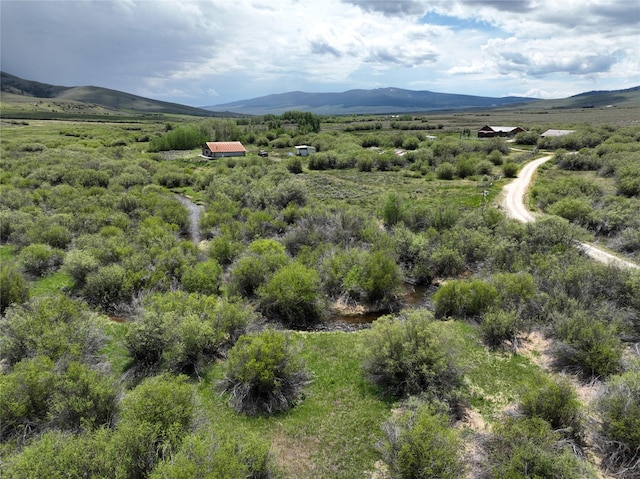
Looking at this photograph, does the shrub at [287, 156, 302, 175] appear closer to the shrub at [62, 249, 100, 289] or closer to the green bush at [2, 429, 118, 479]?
the shrub at [62, 249, 100, 289]

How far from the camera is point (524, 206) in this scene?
141ft

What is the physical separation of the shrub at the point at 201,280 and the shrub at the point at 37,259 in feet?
36.1

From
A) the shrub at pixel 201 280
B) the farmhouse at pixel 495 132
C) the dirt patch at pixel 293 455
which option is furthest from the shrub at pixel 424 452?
the farmhouse at pixel 495 132

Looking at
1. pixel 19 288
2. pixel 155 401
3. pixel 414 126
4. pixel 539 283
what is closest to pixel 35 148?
pixel 19 288

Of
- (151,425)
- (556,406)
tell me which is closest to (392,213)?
(556,406)

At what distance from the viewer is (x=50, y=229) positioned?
31.0 metres

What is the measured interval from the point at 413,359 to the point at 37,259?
26.7 meters

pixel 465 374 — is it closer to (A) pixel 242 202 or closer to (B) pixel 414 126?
(A) pixel 242 202

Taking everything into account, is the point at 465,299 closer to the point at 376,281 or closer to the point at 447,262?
the point at 376,281

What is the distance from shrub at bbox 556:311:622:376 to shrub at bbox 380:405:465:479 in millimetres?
8286

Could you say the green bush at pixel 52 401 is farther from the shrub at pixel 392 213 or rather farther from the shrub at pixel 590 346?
the shrub at pixel 392 213

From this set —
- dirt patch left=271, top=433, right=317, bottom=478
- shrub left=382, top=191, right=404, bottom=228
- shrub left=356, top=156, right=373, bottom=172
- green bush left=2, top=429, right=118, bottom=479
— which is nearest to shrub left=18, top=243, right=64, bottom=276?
green bush left=2, top=429, right=118, bottom=479

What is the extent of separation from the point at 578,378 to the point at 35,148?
94.8 meters

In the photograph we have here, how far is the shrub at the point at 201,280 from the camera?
78.5 ft
